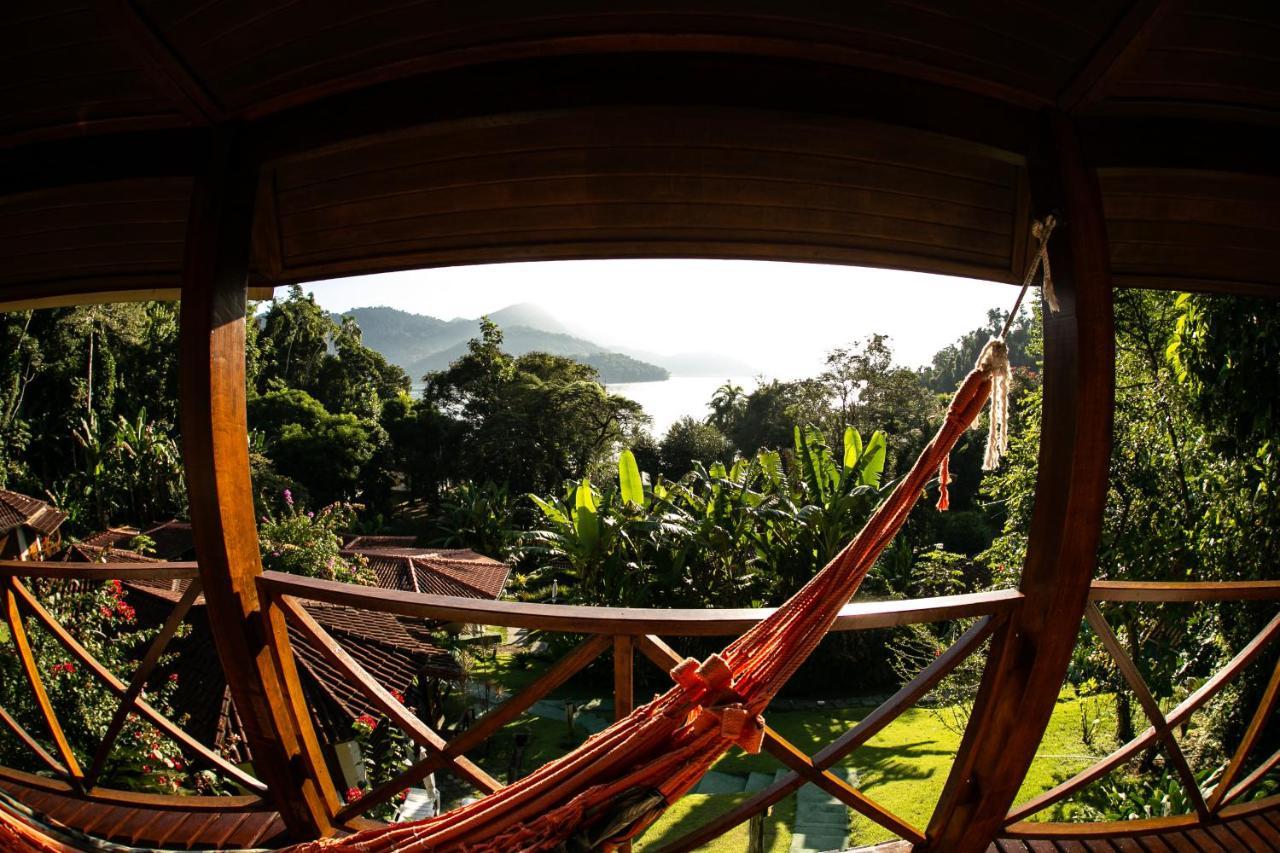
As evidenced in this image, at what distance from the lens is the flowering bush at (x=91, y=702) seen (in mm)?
3203

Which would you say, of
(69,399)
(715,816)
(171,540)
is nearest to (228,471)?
(715,816)

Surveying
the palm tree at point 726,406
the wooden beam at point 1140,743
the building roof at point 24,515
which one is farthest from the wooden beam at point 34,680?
the palm tree at point 726,406

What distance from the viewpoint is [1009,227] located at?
1981mm

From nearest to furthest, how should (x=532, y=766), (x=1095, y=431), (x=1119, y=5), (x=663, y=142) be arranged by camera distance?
(x=1119, y=5) < (x=1095, y=431) < (x=663, y=142) < (x=532, y=766)

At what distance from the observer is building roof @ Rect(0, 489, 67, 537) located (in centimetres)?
928

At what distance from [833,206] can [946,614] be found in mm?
1030

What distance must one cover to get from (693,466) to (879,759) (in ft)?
33.3

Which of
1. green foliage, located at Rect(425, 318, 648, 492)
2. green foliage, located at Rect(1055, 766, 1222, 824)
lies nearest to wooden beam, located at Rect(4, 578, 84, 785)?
green foliage, located at Rect(1055, 766, 1222, 824)

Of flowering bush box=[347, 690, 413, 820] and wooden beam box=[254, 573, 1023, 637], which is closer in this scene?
→ wooden beam box=[254, 573, 1023, 637]

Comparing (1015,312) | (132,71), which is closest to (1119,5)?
(1015,312)

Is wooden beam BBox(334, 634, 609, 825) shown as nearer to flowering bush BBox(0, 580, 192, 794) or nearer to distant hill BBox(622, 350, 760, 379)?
flowering bush BBox(0, 580, 192, 794)

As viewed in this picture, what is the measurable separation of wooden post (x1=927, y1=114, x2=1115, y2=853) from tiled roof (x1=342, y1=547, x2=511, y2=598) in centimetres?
730

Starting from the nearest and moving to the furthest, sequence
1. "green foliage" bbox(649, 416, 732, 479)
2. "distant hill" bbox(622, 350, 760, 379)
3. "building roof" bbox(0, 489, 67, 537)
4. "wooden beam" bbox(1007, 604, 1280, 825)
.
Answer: "wooden beam" bbox(1007, 604, 1280, 825) → "building roof" bbox(0, 489, 67, 537) → "green foliage" bbox(649, 416, 732, 479) → "distant hill" bbox(622, 350, 760, 379)

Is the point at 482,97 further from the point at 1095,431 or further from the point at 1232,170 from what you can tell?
the point at 1232,170
